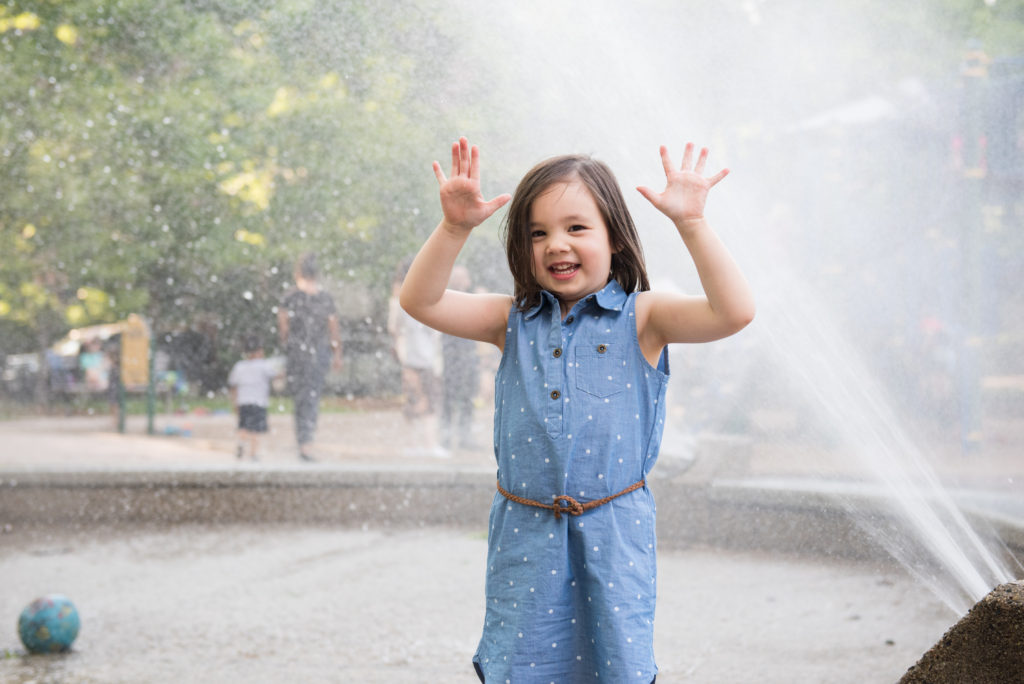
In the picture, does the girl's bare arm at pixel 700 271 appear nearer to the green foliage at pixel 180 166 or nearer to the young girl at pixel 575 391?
the young girl at pixel 575 391

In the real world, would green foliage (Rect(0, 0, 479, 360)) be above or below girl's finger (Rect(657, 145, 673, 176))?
above

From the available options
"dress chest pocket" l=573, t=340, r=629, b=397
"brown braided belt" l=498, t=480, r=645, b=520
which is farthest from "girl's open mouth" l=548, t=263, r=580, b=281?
"brown braided belt" l=498, t=480, r=645, b=520

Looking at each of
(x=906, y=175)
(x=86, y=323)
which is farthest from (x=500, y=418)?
(x=86, y=323)

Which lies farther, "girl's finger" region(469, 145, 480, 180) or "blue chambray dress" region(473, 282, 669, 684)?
"girl's finger" region(469, 145, 480, 180)

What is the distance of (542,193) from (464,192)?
0.49ft

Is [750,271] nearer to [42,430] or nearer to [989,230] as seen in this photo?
[989,230]

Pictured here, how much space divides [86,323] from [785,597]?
11333mm

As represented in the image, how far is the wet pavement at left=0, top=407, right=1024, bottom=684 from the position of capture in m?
3.09

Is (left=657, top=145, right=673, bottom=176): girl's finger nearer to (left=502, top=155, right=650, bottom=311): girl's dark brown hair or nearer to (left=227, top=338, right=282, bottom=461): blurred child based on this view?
(left=502, top=155, right=650, bottom=311): girl's dark brown hair

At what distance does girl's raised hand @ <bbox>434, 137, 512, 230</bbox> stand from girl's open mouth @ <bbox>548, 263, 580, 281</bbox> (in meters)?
0.15

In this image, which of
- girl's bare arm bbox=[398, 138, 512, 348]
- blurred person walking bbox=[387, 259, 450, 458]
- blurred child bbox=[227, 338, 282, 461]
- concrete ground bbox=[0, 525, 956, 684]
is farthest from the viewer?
blurred child bbox=[227, 338, 282, 461]

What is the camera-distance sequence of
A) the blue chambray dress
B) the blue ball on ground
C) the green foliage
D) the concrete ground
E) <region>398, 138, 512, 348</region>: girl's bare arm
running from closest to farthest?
1. the blue chambray dress
2. <region>398, 138, 512, 348</region>: girl's bare arm
3. the concrete ground
4. the blue ball on ground
5. the green foliage

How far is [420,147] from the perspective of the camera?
280 inches

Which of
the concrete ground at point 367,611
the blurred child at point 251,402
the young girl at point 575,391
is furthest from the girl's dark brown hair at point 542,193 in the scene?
the blurred child at point 251,402
